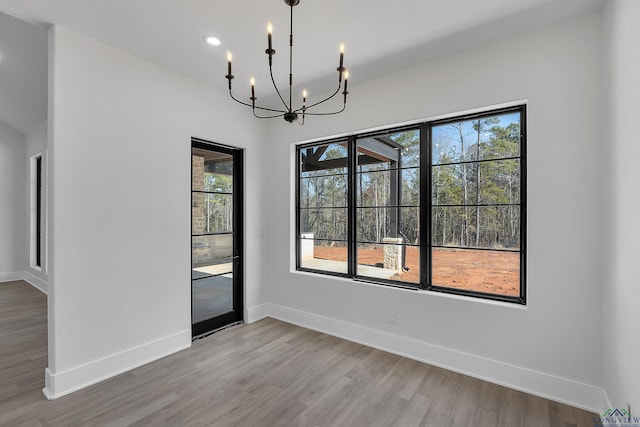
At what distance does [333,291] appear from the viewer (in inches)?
140

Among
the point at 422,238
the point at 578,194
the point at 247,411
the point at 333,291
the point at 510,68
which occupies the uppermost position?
the point at 510,68

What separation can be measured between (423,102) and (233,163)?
2305mm

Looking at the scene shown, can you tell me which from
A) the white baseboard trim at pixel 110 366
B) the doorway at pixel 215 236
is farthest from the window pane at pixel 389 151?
the white baseboard trim at pixel 110 366

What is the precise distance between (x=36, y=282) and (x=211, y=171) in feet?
15.6

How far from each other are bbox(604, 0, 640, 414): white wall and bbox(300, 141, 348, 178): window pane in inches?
90.8

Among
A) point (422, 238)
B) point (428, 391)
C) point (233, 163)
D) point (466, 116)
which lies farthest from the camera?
point (233, 163)

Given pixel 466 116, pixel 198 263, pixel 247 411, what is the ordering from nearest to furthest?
pixel 247 411 → pixel 466 116 → pixel 198 263

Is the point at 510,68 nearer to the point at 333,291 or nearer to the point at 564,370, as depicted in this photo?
the point at 564,370

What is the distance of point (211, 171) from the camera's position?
361 centimetres

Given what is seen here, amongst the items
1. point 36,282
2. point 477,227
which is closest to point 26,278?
point 36,282

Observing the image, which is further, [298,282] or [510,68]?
[298,282]

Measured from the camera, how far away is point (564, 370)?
7.47 ft

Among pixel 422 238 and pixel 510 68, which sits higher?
pixel 510 68

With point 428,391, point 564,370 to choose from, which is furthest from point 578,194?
point 428,391
